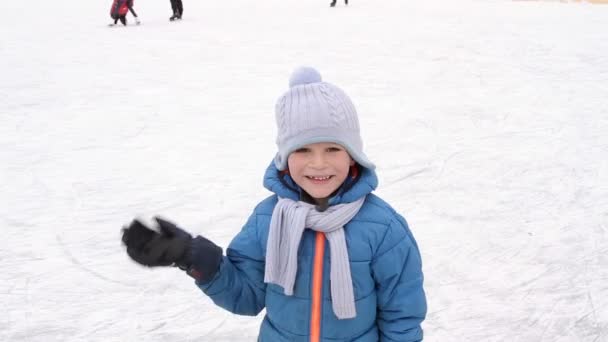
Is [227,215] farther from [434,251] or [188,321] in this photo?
[434,251]

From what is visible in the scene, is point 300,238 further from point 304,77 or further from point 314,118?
point 304,77

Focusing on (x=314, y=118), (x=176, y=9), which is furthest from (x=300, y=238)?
(x=176, y=9)

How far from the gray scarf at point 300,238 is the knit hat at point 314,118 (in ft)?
0.42

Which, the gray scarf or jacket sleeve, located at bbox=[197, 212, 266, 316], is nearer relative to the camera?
the gray scarf

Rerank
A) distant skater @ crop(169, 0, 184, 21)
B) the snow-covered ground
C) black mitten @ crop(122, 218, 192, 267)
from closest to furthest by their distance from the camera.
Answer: black mitten @ crop(122, 218, 192, 267)
the snow-covered ground
distant skater @ crop(169, 0, 184, 21)

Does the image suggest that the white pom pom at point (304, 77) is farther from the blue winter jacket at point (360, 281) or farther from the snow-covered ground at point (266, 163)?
the snow-covered ground at point (266, 163)

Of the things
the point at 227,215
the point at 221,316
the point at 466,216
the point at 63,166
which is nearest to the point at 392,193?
the point at 466,216

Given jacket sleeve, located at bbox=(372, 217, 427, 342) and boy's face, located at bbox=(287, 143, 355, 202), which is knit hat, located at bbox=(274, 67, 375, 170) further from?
jacket sleeve, located at bbox=(372, 217, 427, 342)

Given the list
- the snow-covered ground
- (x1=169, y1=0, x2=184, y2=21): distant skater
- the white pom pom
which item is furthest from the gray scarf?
(x1=169, y1=0, x2=184, y2=21): distant skater

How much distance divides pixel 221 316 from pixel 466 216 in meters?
1.56

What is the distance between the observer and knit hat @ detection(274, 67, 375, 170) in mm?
1260

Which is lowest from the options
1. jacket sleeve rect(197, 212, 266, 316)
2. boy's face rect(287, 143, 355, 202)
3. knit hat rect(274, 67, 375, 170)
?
jacket sleeve rect(197, 212, 266, 316)

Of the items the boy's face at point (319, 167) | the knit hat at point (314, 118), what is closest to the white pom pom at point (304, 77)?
the knit hat at point (314, 118)

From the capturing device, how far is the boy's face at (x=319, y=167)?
Result: 4.21ft
